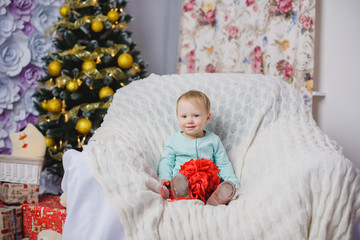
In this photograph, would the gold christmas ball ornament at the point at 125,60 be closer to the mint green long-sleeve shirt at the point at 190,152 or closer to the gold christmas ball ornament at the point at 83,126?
the gold christmas ball ornament at the point at 83,126

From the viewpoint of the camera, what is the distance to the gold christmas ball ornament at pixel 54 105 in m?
2.14

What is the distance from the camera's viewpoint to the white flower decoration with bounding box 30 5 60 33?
242 cm

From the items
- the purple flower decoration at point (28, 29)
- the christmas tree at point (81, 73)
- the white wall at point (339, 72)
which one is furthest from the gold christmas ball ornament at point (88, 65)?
the white wall at point (339, 72)

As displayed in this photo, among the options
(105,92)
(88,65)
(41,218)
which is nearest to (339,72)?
(105,92)

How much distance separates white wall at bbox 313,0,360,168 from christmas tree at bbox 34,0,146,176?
3.91ft

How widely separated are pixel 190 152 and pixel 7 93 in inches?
59.1

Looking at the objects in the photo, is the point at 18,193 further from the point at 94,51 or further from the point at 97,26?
the point at 97,26

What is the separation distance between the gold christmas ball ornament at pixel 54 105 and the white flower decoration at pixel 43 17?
0.62 metres

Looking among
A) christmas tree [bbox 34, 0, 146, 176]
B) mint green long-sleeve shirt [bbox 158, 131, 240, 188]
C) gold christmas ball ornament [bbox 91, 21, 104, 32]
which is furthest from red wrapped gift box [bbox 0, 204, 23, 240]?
gold christmas ball ornament [bbox 91, 21, 104, 32]

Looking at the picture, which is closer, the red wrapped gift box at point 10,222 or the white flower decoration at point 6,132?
the red wrapped gift box at point 10,222

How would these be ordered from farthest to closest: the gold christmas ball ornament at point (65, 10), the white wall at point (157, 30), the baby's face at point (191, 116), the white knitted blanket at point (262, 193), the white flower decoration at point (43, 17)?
the white wall at point (157, 30) → the white flower decoration at point (43, 17) → the gold christmas ball ornament at point (65, 10) → the baby's face at point (191, 116) → the white knitted blanket at point (262, 193)

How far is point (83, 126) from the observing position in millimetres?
2084

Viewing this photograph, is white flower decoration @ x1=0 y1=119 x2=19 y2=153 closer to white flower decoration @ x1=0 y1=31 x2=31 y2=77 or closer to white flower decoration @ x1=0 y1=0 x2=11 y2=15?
white flower decoration @ x1=0 y1=31 x2=31 y2=77

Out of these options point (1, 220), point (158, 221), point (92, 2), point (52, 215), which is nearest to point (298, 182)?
point (158, 221)
